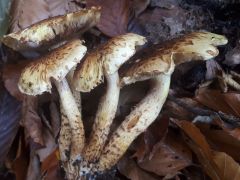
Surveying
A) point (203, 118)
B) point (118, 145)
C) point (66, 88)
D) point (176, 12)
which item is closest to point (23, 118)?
point (66, 88)

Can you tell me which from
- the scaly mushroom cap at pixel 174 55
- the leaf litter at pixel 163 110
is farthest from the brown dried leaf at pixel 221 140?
the scaly mushroom cap at pixel 174 55

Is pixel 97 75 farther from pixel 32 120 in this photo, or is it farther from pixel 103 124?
pixel 32 120

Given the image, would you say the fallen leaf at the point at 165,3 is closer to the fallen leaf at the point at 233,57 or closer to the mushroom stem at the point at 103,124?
the fallen leaf at the point at 233,57

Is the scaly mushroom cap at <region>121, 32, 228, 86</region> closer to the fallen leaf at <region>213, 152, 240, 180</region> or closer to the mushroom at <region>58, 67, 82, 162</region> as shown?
the mushroom at <region>58, 67, 82, 162</region>

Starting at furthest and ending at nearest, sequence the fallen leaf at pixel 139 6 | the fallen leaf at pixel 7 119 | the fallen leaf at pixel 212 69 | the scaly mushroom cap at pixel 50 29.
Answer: the fallen leaf at pixel 139 6, the fallen leaf at pixel 212 69, the fallen leaf at pixel 7 119, the scaly mushroom cap at pixel 50 29

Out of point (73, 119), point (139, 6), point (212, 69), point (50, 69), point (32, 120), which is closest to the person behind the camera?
point (50, 69)

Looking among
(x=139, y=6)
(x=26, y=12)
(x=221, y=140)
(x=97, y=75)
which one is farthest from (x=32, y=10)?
(x=221, y=140)
